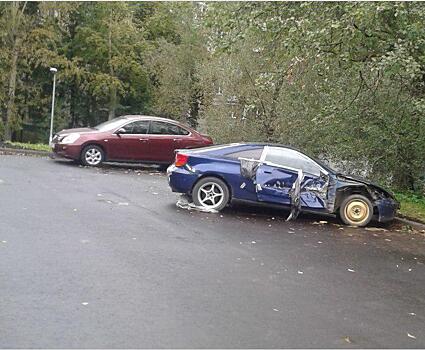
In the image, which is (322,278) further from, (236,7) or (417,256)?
(236,7)

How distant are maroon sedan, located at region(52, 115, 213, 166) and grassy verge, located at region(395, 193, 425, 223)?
20.3 ft

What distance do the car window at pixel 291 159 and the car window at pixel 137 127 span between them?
21.1ft

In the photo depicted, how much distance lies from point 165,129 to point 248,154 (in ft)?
21.1

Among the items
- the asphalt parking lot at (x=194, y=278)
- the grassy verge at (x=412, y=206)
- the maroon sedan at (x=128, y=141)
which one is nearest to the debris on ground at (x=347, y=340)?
the asphalt parking lot at (x=194, y=278)

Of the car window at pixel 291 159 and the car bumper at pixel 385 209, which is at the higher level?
the car window at pixel 291 159

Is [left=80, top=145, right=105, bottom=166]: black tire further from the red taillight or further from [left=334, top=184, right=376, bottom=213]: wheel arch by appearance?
[left=334, top=184, right=376, bottom=213]: wheel arch

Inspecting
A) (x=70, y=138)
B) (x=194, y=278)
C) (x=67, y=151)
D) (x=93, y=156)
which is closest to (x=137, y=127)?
(x=93, y=156)

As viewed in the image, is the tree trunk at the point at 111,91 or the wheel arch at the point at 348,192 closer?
the wheel arch at the point at 348,192

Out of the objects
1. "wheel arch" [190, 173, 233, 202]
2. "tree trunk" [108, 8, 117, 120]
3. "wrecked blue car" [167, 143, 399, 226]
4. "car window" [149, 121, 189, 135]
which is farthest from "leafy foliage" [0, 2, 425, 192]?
"wheel arch" [190, 173, 233, 202]

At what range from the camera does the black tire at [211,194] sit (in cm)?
1055

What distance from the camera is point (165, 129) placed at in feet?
54.7

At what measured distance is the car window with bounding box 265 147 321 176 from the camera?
10508 millimetres

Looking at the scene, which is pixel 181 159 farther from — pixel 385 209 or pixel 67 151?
pixel 67 151

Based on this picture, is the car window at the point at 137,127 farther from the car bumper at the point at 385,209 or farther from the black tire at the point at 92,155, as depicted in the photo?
the car bumper at the point at 385,209
